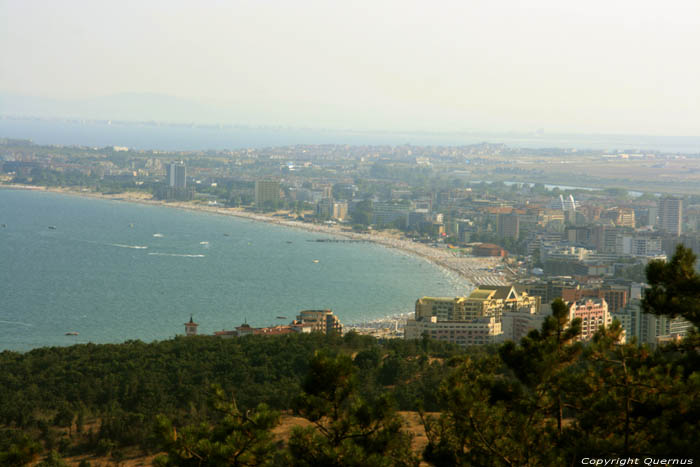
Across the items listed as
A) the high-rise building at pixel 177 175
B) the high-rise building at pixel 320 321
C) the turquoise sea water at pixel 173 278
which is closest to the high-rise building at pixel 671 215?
the turquoise sea water at pixel 173 278

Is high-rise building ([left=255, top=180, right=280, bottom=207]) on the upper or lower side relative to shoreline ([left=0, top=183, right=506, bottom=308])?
upper

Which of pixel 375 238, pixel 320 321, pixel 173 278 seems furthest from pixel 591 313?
pixel 375 238

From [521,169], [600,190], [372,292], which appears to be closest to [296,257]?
[372,292]

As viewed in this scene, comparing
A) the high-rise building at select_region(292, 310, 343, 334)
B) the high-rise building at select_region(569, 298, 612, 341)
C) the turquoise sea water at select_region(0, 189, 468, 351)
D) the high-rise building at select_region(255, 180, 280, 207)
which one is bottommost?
the turquoise sea water at select_region(0, 189, 468, 351)

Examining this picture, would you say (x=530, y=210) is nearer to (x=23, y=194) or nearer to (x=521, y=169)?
(x=23, y=194)

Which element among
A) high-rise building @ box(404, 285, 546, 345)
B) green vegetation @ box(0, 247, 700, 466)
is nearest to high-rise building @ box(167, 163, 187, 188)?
high-rise building @ box(404, 285, 546, 345)

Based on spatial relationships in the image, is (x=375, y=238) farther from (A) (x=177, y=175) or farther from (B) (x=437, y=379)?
(B) (x=437, y=379)

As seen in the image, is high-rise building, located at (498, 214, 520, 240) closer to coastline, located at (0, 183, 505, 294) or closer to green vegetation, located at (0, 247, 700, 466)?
coastline, located at (0, 183, 505, 294)
